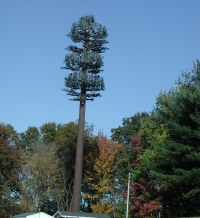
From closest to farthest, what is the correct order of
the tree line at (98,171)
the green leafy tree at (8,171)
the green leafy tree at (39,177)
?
the tree line at (98,171) < the green leafy tree at (8,171) < the green leafy tree at (39,177)

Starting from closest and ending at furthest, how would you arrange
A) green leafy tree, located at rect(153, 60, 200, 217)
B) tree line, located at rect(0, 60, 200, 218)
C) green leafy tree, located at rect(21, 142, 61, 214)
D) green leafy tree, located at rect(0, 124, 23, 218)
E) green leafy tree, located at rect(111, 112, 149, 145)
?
green leafy tree, located at rect(153, 60, 200, 217) < tree line, located at rect(0, 60, 200, 218) < green leafy tree, located at rect(0, 124, 23, 218) < green leafy tree, located at rect(21, 142, 61, 214) < green leafy tree, located at rect(111, 112, 149, 145)

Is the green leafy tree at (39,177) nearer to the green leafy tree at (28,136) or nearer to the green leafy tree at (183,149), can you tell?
the green leafy tree at (28,136)

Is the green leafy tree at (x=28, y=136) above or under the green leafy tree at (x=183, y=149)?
above

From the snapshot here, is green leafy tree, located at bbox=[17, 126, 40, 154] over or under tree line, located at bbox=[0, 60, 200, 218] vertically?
over

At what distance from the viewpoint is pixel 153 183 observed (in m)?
51.7

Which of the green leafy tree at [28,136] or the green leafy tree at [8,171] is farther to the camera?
the green leafy tree at [28,136]

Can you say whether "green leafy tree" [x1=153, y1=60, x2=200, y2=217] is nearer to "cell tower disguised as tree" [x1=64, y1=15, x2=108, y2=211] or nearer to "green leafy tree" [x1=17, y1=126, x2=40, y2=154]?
"cell tower disguised as tree" [x1=64, y1=15, x2=108, y2=211]

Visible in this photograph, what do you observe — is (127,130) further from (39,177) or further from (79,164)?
(79,164)

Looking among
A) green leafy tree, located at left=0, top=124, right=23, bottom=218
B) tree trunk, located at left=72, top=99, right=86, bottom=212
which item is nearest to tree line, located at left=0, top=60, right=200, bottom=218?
green leafy tree, located at left=0, top=124, right=23, bottom=218

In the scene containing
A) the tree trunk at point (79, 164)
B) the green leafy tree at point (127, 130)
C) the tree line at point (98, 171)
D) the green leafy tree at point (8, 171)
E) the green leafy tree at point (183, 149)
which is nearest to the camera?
the green leafy tree at point (183, 149)

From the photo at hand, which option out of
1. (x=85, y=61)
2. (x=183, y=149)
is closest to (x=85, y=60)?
(x=85, y=61)

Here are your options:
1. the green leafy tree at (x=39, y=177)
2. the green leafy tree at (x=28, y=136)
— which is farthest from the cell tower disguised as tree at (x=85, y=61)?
the green leafy tree at (x=28, y=136)

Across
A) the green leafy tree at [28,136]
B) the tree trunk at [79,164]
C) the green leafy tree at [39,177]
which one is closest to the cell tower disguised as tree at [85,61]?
the tree trunk at [79,164]

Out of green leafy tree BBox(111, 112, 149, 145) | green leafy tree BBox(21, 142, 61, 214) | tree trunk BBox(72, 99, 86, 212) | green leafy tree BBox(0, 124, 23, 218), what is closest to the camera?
tree trunk BBox(72, 99, 86, 212)
